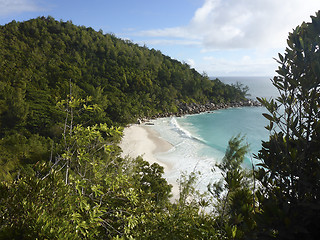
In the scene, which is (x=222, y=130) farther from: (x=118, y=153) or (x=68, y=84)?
(x=68, y=84)

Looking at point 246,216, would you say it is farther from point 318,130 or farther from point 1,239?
point 1,239

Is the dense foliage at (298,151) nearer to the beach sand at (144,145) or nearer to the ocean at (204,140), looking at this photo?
the ocean at (204,140)

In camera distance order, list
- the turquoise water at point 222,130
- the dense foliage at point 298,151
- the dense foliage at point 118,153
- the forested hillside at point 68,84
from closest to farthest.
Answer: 1. the dense foliage at point 298,151
2. the dense foliage at point 118,153
3. the forested hillside at point 68,84
4. the turquoise water at point 222,130

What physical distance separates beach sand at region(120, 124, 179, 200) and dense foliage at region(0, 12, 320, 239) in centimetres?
258

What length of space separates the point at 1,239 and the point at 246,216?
2.60 m

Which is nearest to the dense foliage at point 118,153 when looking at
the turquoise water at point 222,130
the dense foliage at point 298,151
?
the dense foliage at point 298,151

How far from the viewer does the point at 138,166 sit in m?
10.4

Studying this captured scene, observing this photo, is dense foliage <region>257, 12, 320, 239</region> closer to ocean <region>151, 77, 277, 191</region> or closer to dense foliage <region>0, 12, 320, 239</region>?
dense foliage <region>0, 12, 320, 239</region>

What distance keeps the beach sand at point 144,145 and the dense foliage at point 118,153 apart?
2581 mm

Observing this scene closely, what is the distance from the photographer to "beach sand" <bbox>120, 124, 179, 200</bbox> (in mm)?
19428

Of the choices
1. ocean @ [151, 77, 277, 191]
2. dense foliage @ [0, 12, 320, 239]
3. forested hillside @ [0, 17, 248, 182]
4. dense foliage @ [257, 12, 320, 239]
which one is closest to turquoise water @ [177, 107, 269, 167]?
ocean @ [151, 77, 277, 191]

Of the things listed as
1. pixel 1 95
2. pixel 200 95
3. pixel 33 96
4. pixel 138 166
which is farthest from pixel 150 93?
pixel 138 166

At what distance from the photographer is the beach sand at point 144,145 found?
1943 centimetres

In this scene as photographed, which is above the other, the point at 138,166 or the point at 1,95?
the point at 1,95
